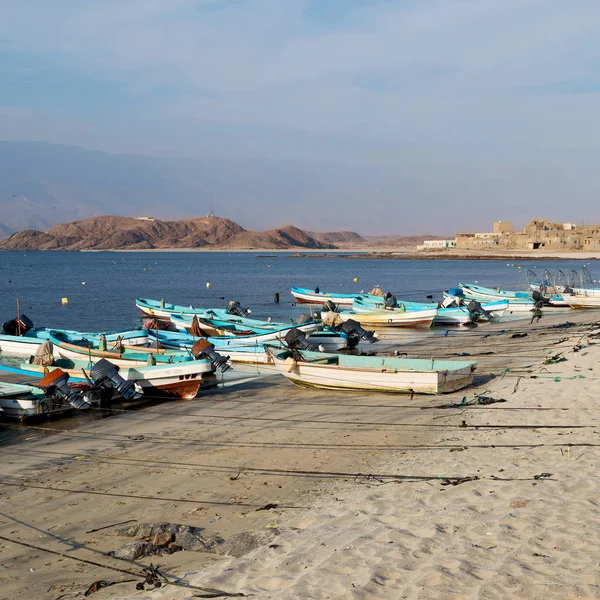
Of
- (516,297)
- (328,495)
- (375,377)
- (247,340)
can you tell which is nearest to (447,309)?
(516,297)

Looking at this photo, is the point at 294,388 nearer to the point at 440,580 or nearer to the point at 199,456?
the point at 199,456

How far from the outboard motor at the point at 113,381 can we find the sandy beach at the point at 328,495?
542 mm

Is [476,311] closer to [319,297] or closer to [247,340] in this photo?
[319,297]

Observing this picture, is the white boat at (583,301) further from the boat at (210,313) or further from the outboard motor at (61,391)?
the outboard motor at (61,391)

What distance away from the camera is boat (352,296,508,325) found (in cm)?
3822

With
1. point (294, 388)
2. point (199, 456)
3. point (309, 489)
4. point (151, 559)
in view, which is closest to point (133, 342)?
point (294, 388)

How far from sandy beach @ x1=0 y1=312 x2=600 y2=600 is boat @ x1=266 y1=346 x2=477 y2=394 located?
0.41 meters

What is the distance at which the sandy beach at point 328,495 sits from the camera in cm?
723

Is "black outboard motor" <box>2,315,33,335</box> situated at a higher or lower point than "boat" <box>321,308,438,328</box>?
higher

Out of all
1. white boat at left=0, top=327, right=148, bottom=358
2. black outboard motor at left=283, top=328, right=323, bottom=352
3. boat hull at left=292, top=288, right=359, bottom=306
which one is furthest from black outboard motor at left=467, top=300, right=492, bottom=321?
white boat at left=0, top=327, right=148, bottom=358

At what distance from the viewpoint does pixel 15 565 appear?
8.46m

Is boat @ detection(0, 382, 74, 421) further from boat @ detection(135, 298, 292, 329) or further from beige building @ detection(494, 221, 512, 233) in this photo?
beige building @ detection(494, 221, 512, 233)

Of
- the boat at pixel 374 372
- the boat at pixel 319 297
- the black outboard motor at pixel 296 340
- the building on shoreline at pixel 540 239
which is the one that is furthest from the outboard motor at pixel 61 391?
the building on shoreline at pixel 540 239

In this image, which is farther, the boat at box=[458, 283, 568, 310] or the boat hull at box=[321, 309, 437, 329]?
the boat at box=[458, 283, 568, 310]
